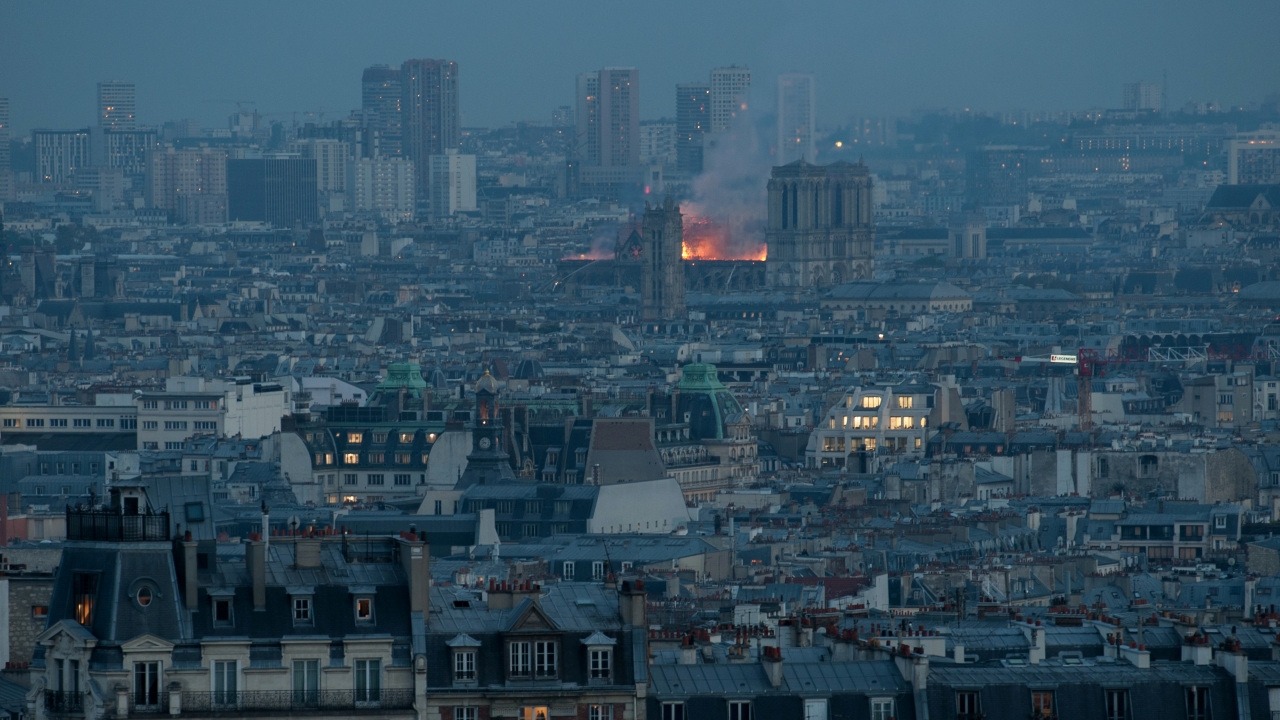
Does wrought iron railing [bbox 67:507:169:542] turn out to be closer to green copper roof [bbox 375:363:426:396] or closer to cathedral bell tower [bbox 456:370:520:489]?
cathedral bell tower [bbox 456:370:520:489]

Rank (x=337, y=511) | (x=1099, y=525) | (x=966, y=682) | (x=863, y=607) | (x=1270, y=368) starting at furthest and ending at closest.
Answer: (x=1270, y=368) < (x=337, y=511) < (x=1099, y=525) < (x=863, y=607) < (x=966, y=682)

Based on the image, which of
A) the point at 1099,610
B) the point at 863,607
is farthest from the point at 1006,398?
the point at 1099,610

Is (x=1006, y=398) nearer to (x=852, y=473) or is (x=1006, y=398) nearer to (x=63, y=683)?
(x=852, y=473)

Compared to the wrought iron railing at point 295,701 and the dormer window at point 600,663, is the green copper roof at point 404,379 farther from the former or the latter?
the wrought iron railing at point 295,701

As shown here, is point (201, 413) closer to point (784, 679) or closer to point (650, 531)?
point (650, 531)

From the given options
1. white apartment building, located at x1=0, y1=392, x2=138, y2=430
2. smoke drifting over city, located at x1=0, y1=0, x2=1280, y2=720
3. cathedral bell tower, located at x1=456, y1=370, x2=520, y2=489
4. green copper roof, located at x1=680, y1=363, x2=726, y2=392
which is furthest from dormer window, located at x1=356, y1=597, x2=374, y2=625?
green copper roof, located at x1=680, y1=363, x2=726, y2=392

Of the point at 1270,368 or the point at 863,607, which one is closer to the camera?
the point at 863,607
